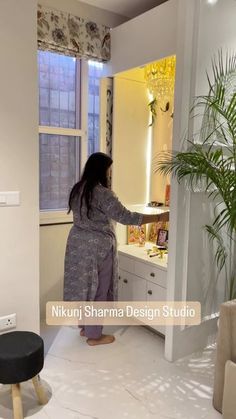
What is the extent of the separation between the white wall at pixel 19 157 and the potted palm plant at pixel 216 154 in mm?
862

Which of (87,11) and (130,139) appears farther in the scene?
(130,139)

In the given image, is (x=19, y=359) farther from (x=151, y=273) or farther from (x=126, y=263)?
(x=126, y=263)

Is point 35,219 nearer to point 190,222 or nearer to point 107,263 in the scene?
point 107,263

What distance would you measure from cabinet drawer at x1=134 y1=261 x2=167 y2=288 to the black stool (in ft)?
3.41

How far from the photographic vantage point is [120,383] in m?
2.27

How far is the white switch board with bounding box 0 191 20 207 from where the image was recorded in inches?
83.3

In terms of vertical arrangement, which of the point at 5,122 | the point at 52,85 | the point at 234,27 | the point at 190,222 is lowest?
the point at 190,222

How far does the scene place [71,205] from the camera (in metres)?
2.64

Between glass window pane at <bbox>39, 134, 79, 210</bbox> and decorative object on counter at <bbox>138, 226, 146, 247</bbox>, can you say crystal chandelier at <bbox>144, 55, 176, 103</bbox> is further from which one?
decorative object on counter at <bbox>138, 226, 146, 247</bbox>

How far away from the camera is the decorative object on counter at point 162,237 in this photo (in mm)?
3145

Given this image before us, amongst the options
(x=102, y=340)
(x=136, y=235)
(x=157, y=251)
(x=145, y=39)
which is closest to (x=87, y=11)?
(x=145, y=39)

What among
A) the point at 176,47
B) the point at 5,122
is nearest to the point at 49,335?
the point at 5,122

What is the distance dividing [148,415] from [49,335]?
1.13 m

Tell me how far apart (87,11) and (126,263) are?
208 cm
